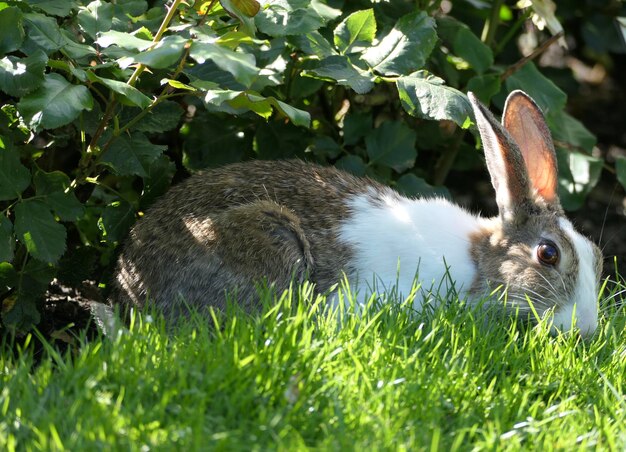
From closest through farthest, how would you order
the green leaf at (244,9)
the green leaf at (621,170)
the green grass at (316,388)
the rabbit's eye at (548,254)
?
the green grass at (316,388) → the green leaf at (244,9) → the rabbit's eye at (548,254) → the green leaf at (621,170)

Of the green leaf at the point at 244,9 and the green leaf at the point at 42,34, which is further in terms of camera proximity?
the green leaf at the point at 42,34

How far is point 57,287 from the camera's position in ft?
16.8

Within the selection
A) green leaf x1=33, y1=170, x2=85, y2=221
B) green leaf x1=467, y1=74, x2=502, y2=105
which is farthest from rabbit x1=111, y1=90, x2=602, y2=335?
green leaf x1=467, y1=74, x2=502, y2=105

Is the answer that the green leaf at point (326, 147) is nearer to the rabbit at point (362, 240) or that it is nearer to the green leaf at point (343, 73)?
the rabbit at point (362, 240)

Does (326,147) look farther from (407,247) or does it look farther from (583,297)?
(583,297)

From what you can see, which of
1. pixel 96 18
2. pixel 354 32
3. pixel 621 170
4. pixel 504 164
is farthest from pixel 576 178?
pixel 96 18

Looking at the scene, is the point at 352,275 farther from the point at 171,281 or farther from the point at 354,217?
the point at 171,281

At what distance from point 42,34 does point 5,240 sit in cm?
86

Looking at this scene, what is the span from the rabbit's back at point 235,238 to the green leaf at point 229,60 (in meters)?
1.10

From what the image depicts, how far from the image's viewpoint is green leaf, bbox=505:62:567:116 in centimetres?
534

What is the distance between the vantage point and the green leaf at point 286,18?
388 cm

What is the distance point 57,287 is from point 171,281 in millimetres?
1189

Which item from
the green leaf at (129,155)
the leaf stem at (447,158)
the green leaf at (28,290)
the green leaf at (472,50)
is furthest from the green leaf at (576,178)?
the green leaf at (28,290)

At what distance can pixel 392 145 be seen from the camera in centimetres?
524
